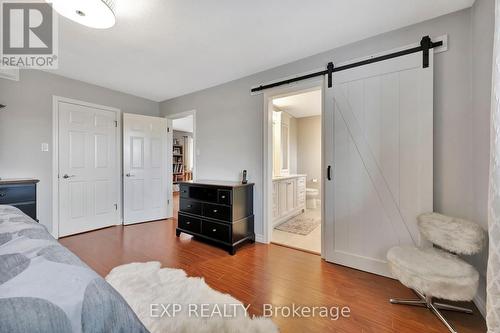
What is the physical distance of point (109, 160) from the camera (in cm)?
363

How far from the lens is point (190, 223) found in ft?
9.95

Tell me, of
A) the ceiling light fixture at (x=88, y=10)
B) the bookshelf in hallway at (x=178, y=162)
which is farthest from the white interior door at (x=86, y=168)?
the bookshelf in hallway at (x=178, y=162)

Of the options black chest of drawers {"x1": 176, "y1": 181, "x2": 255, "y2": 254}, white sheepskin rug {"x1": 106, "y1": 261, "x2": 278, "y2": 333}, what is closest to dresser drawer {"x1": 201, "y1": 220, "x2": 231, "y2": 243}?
black chest of drawers {"x1": 176, "y1": 181, "x2": 255, "y2": 254}

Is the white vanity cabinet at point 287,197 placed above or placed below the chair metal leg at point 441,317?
above

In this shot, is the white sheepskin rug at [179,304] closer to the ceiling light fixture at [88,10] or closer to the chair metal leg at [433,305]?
the chair metal leg at [433,305]

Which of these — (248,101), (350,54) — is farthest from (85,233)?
(350,54)

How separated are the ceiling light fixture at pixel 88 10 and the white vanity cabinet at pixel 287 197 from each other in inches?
109

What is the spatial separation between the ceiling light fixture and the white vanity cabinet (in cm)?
277

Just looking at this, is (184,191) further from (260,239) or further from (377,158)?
(377,158)

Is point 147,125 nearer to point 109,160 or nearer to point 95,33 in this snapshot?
point 109,160

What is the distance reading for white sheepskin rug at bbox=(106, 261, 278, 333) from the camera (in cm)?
137

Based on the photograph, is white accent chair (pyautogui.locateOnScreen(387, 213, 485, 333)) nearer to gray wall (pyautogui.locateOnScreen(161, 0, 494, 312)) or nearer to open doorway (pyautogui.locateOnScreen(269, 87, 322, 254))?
gray wall (pyautogui.locateOnScreen(161, 0, 494, 312))

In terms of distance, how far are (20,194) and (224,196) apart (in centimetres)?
231

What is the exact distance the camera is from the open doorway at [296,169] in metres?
3.23
